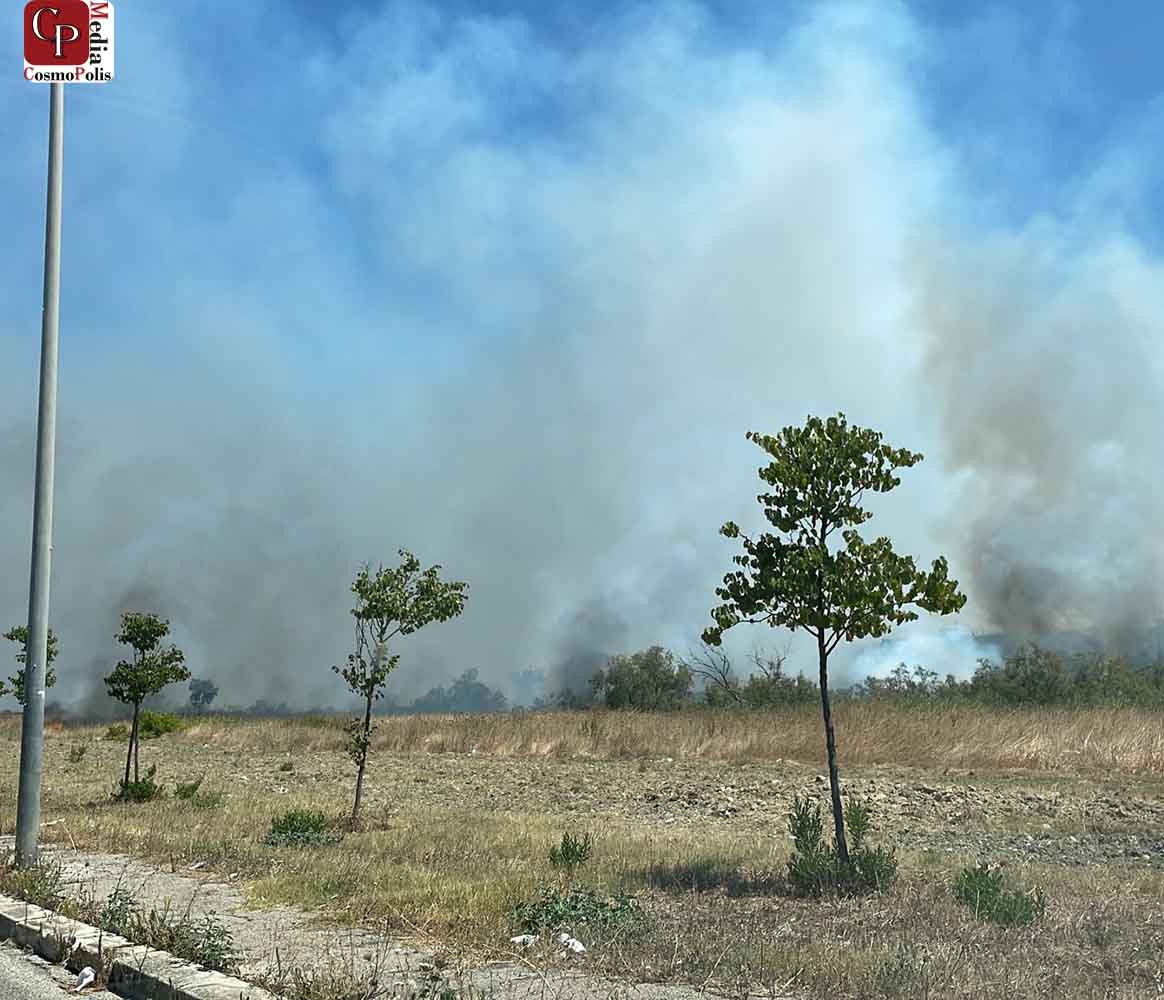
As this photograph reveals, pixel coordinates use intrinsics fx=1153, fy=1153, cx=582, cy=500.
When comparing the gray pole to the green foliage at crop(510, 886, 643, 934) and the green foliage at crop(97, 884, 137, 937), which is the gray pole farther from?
the green foliage at crop(510, 886, 643, 934)

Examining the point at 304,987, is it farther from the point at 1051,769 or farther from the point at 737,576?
the point at 1051,769

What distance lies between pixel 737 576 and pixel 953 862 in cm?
425

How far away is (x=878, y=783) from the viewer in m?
23.8

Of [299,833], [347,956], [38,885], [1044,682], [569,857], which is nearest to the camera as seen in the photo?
[347,956]

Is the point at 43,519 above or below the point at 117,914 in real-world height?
above

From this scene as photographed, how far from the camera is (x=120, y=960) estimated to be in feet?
24.1

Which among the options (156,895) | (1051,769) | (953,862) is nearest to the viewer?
(156,895)

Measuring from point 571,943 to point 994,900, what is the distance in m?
3.41

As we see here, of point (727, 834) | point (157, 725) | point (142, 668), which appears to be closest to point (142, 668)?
point (142, 668)

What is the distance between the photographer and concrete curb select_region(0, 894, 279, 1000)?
6.65 meters

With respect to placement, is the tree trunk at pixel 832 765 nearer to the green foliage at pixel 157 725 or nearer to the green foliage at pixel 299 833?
the green foliage at pixel 299 833

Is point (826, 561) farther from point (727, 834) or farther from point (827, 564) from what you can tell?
point (727, 834)

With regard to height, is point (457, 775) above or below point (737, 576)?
below

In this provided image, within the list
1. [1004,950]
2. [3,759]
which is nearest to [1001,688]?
[3,759]
